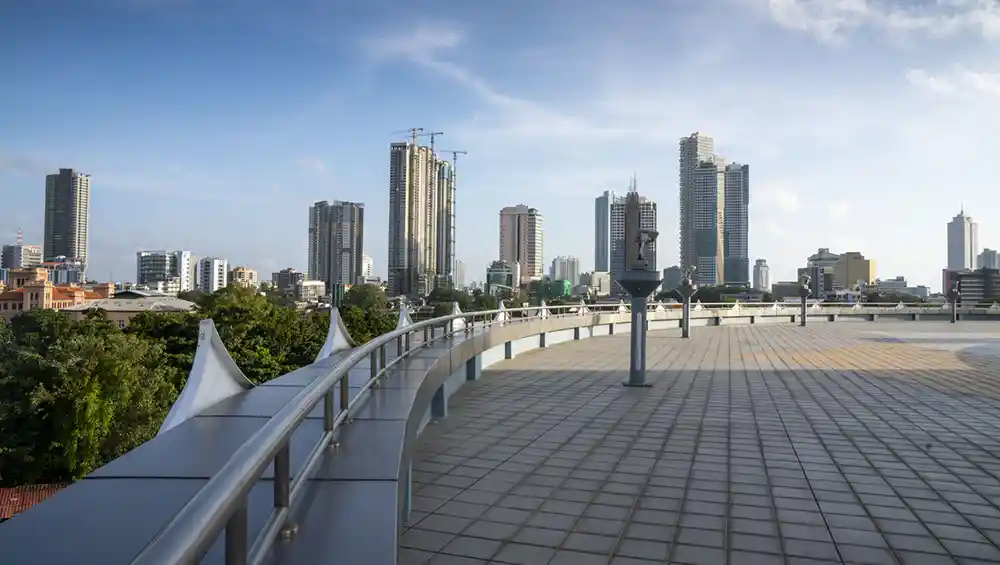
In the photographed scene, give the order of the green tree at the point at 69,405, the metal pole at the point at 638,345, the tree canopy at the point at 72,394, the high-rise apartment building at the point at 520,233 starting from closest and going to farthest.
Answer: the metal pole at the point at 638,345
the green tree at the point at 69,405
the tree canopy at the point at 72,394
the high-rise apartment building at the point at 520,233

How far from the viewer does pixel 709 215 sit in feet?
306

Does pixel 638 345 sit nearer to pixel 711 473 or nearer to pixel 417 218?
pixel 711 473

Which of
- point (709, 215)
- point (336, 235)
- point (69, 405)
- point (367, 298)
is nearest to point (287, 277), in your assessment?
point (336, 235)

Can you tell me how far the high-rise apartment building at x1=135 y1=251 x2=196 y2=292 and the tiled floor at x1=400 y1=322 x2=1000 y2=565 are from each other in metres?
189

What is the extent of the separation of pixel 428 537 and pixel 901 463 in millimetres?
4774

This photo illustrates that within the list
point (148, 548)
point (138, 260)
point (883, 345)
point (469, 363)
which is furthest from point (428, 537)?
point (138, 260)

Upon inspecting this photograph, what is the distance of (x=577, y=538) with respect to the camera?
4.55 metres

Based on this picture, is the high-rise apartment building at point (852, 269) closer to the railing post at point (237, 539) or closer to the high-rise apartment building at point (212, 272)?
the railing post at point (237, 539)

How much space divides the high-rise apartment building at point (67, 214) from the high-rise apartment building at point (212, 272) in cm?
2704

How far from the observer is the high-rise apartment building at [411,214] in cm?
8625

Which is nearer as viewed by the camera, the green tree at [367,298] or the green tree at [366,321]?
the green tree at [366,321]

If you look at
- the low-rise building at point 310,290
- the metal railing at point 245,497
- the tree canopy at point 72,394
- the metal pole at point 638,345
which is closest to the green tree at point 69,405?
the tree canopy at point 72,394

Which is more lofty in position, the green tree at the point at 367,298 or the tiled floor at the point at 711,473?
the green tree at the point at 367,298

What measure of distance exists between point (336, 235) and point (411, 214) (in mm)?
48037
